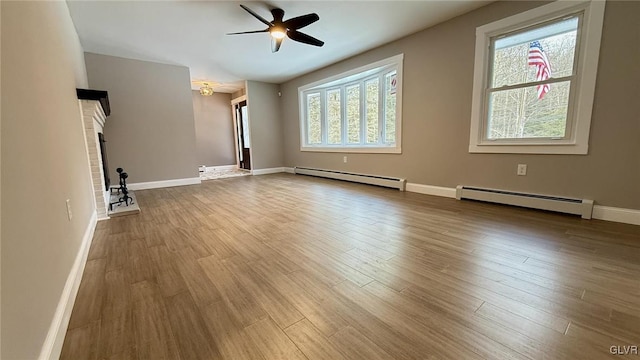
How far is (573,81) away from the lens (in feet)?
8.87

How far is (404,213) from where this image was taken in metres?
3.05

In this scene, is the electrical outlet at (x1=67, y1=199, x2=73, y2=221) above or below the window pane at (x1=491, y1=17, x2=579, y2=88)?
below

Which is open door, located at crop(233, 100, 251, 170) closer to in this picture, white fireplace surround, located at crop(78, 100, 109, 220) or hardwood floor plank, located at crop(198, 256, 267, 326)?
white fireplace surround, located at crop(78, 100, 109, 220)

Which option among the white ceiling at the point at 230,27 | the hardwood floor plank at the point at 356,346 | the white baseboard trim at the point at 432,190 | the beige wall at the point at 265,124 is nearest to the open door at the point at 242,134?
the beige wall at the point at 265,124

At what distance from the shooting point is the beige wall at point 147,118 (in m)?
4.77

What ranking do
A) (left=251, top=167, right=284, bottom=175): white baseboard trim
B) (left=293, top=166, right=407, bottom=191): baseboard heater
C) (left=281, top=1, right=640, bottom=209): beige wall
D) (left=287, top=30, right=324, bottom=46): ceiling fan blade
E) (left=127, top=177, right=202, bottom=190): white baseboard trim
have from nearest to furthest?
(left=281, top=1, right=640, bottom=209): beige wall, (left=287, top=30, right=324, bottom=46): ceiling fan blade, (left=293, top=166, right=407, bottom=191): baseboard heater, (left=127, top=177, right=202, bottom=190): white baseboard trim, (left=251, top=167, right=284, bottom=175): white baseboard trim

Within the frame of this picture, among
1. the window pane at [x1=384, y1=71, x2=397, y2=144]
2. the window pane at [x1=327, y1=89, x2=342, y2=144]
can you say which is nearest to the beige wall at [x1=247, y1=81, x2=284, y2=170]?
the window pane at [x1=327, y1=89, x2=342, y2=144]

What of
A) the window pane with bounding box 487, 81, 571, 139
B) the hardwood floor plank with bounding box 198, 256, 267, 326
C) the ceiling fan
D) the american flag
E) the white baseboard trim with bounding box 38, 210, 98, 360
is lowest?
the hardwood floor plank with bounding box 198, 256, 267, 326

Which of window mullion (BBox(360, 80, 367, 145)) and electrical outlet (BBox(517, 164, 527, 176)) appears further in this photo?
window mullion (BBox(360, 80, 367, 145))

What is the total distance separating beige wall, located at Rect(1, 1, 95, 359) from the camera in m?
0.88

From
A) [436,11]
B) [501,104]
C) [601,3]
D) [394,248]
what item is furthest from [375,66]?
[394,248]

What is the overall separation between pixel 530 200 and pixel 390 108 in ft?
8.50

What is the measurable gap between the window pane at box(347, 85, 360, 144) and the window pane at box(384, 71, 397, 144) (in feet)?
2.49

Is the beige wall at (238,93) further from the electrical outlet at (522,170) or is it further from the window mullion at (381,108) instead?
the electrical outlet at (522,170)
